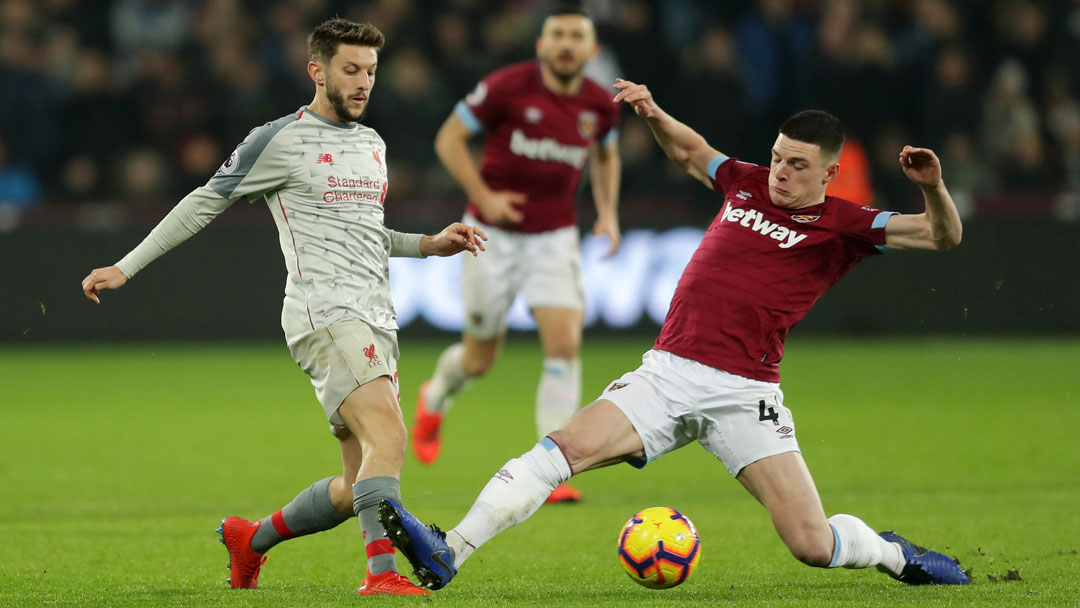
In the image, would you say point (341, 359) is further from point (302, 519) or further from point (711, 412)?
point (711, 412)

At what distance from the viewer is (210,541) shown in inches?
261

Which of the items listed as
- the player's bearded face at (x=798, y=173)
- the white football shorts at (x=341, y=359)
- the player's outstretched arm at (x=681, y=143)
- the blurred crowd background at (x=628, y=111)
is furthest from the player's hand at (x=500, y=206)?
the blurred crowd background at (x=628, y=111)

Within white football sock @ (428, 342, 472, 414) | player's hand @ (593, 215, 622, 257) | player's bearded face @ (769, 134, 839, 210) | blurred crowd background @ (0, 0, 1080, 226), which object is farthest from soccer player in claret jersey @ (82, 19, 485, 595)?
blurred crowd background @ (0, 0, 1080, 226)

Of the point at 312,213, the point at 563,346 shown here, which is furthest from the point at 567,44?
the point at 312,213

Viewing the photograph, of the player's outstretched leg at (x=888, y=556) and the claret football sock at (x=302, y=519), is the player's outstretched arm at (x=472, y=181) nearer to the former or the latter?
the claret football sock at (x=302, y=519)

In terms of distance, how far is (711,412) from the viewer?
5457 millimetres

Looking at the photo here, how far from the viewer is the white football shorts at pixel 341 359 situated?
5.23 meters

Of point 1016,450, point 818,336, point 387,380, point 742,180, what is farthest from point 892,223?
point 818,336

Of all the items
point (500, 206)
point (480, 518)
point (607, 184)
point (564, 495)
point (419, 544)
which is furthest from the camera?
point (607, 184)

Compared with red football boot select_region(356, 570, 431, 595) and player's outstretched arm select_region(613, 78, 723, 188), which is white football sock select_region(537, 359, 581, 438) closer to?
player's outstretched arm select_region(613, 78, 723, 188)

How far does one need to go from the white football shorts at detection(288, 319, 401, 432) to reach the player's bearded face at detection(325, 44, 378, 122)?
0.83 metres

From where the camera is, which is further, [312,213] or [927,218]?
[312,213]

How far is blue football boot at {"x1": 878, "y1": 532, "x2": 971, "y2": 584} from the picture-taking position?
5457mm

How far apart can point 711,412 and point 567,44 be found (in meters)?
3.34
